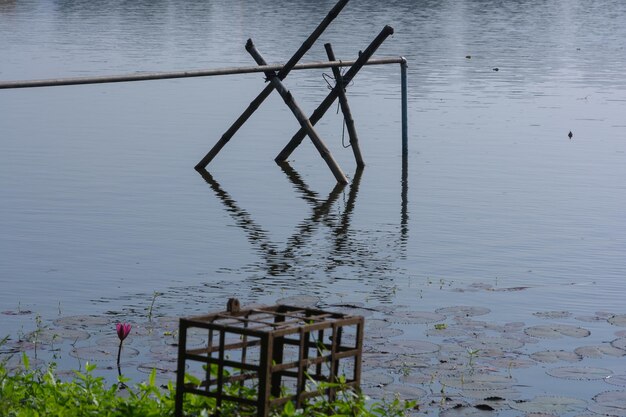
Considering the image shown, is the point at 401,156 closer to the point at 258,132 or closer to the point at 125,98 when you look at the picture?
the point at 258,132

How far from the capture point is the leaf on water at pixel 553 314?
9680 millimetres

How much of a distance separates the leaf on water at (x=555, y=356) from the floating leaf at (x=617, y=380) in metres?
0.40

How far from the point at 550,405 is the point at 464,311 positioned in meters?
2.35

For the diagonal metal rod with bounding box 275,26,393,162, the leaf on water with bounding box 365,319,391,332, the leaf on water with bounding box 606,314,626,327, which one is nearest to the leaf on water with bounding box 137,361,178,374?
the leaf on water with bounding box 365,319,391,332

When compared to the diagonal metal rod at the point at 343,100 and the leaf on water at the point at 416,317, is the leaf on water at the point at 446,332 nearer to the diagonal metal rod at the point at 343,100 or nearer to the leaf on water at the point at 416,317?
the leaf on water at the point at 416,317

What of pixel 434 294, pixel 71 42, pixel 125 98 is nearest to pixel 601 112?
pixel 125 98

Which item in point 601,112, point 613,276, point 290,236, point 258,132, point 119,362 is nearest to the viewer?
point 119,362

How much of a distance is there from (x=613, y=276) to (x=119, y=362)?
4.94 m

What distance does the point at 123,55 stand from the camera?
3547 cm

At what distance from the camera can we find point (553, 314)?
385 inches

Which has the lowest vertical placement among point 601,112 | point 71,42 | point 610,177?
point 610,177

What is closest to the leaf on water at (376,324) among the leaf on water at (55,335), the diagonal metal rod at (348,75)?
the leaf on water at (55,335)

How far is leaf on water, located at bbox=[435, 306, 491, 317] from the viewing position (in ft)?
31.9

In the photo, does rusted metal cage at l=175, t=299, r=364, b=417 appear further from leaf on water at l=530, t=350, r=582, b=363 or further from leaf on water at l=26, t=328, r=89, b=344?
leaf on water at l=26, t=328, r=89, b=344
